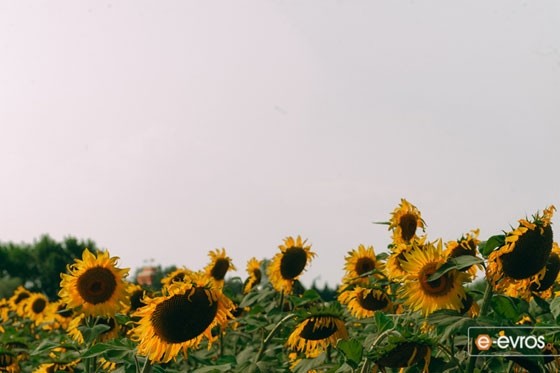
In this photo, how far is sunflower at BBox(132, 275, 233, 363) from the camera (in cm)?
366

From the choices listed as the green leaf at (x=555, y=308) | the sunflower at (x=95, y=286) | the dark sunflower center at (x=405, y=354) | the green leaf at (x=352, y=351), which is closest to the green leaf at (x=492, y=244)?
the green leaf at (x=555, y=308)

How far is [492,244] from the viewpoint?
131 inches

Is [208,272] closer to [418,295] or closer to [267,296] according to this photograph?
[267,296]

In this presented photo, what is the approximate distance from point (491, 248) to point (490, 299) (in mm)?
247

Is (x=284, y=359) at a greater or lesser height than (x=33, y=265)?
lesser

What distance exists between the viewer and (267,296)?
7062 mm

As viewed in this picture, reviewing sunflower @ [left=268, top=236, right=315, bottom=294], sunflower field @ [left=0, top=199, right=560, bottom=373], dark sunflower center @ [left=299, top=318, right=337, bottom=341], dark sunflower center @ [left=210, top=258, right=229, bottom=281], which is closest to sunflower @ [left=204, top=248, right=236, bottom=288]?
dark sunflower center @ [left=210, top=258, right=229, bottom=281]

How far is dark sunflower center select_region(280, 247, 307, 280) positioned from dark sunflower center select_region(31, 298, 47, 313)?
5.96 metres

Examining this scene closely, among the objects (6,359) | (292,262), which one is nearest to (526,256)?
(292,262)

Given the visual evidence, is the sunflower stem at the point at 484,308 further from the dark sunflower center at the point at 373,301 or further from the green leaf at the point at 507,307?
the dark sunflower center at the point at 373,301

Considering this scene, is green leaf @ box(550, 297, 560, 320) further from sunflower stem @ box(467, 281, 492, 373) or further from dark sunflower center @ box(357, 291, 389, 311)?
dark sunflower center @ box(357, 291, 389, 311)

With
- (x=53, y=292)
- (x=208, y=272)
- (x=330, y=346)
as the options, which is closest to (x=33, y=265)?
(x=53, y=292)

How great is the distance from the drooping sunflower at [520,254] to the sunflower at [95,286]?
316 centimetres

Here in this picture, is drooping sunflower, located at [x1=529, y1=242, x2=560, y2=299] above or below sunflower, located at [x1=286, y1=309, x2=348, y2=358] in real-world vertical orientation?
above
